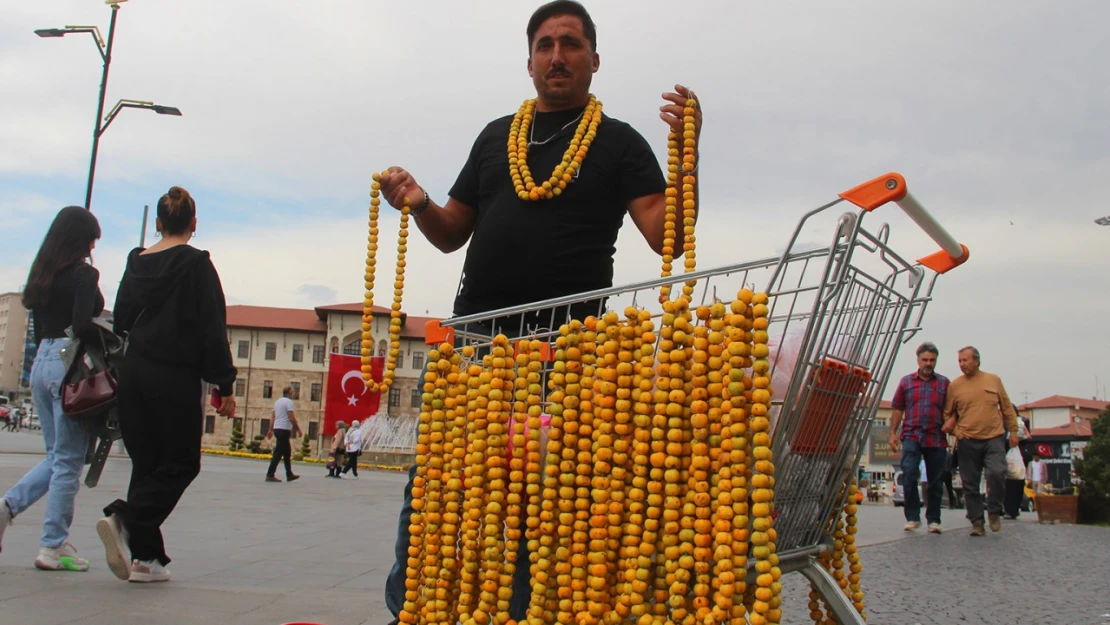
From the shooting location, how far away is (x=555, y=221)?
11.1 feet

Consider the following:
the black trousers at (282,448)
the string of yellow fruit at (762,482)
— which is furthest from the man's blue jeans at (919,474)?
the black trousers at (282,448)

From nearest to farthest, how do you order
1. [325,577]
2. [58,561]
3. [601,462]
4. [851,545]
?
[601,462] → [851,545] → [58,561] → [325,577]

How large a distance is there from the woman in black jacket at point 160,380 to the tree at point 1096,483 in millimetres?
13577

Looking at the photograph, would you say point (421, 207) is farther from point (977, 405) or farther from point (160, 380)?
point (977, 405)

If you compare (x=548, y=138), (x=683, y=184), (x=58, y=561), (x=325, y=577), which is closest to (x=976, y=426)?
(x=325, y=577)

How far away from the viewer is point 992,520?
10.7 meters

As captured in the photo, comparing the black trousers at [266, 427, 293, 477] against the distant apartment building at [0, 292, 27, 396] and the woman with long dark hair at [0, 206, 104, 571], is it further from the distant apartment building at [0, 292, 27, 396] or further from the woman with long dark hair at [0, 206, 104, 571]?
the distant apartment building at [0, 292, 27, 396]

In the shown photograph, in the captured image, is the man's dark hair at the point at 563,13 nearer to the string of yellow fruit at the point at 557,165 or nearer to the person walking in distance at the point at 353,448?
the string of yellow fruit at the point at 557,165

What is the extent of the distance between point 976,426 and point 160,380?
28.5 ft

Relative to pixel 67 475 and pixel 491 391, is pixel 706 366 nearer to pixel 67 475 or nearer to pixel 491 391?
pixel 491 391

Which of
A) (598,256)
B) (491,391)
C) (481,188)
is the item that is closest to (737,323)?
(491,391)

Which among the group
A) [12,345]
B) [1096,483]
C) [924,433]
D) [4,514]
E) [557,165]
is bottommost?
[4,514]

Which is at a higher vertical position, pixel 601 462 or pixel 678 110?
pixel 678 110

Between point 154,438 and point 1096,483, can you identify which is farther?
point 1096,483
